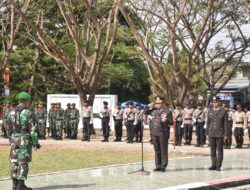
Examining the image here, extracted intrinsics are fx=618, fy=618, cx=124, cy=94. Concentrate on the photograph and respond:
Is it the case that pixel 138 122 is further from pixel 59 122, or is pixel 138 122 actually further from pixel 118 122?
pixel 59 122

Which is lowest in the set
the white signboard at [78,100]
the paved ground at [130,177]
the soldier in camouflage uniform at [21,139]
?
the paved ground at [130,177]

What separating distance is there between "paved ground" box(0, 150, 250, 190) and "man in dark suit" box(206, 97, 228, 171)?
42 centimetres

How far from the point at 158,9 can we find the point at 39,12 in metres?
6.45

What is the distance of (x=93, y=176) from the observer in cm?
1377

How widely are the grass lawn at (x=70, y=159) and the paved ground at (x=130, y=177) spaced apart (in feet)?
3.19

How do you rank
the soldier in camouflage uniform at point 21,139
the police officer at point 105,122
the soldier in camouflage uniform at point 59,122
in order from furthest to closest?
the soldier in camouflage uniform at point 59,122 < the police officer at point 105,122 < the soldier in camouflage uniform at point 21,139

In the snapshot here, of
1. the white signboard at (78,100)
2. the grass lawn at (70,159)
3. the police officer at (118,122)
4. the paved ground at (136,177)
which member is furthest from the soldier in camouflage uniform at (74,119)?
the paved ground at (136,177)

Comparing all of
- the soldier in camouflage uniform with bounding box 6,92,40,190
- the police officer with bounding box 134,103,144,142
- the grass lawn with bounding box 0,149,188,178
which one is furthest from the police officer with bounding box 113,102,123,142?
the soldier in camouflage uniform with bounding box 6,92,40,190

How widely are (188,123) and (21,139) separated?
47.3ft

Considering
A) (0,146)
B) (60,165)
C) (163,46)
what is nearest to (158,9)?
(163,46)

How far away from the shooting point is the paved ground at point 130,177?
12336 mm

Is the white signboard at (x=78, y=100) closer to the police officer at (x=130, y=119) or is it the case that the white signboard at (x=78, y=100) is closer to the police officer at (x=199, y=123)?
the police officer at (x=130, y=119)

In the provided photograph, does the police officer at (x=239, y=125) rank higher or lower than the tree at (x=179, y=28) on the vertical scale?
lower

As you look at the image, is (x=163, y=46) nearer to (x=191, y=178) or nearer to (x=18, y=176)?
(x=191, y=178)
